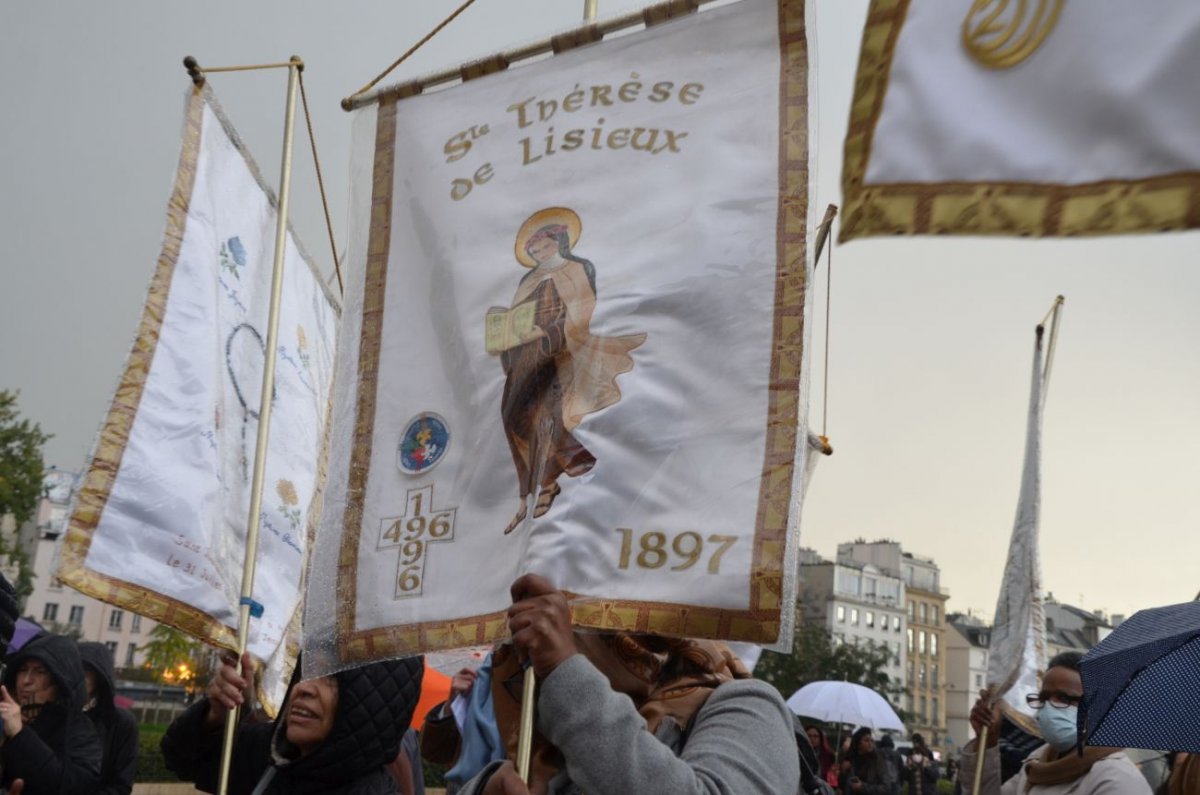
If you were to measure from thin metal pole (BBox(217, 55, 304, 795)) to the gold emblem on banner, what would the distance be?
3093 millimetres

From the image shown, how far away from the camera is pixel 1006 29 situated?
190 cm

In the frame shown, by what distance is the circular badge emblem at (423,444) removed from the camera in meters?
3.58

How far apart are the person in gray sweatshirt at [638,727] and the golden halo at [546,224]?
49.9 inches

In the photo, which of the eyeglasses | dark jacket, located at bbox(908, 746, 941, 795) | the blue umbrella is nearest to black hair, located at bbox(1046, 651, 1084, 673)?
the eyeglasses

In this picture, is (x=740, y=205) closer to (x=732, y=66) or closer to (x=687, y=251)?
(x=687, y=251)

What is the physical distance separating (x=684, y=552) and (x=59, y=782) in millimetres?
3245

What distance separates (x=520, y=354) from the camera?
11.2 ft

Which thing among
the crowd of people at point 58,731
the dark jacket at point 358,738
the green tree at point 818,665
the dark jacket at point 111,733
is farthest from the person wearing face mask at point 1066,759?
the green tree at point 818,665

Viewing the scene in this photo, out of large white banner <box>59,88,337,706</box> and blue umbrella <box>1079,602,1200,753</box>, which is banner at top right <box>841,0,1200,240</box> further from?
large white banner <box>59,88,337,706</box>

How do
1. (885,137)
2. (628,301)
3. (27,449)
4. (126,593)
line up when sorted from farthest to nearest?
(27,449) → (126,593) → (628,301) → (885,137)

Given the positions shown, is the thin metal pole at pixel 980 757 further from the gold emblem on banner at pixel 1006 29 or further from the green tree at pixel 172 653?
the green tree at pixel 172 653

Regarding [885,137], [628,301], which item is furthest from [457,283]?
[885,137]

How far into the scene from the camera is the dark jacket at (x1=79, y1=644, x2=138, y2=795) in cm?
582

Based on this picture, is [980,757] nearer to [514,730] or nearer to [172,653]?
[514,730]
